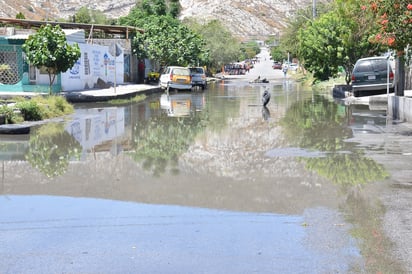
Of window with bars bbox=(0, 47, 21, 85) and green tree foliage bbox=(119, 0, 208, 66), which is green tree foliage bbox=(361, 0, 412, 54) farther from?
green tree foliage bbox=(119, 0, 208, 66)

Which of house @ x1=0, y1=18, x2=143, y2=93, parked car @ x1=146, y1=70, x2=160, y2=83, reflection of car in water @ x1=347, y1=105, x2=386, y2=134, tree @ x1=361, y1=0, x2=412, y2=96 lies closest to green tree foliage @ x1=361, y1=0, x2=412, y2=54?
tree @ x1=361, y1=0, x2=412, y2=96

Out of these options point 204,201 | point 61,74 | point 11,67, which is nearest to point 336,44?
point 61,74

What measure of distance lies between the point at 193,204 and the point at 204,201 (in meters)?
0.24

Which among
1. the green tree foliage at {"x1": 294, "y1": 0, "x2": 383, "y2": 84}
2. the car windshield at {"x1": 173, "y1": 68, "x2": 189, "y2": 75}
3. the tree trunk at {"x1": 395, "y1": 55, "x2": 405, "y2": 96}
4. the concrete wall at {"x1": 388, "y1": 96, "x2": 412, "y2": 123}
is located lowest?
the concrete wall at {"x1": 388, "y1": 96, "x2": 412, "y2": 123}

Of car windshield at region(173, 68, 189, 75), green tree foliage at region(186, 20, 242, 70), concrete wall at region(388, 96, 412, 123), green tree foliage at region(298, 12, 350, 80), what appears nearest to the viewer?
concrete wall at region(388, 96, 412, 123)

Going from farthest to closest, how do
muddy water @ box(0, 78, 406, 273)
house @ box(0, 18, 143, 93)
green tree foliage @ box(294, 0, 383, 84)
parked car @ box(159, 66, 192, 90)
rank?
parked car @ box(159, 66, 192, 90)
green tree foliage @ box(294, 0, 383, 84)
house @ box(0, 18, 143, 93)
muddy water @ box(0, 78, 406, 273)

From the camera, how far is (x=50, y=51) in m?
31.5

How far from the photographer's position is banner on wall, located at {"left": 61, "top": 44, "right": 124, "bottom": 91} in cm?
3947

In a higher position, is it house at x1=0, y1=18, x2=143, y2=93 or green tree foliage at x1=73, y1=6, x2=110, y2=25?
green tree foliage at x1=73, y1=6, x2=110, y2=25

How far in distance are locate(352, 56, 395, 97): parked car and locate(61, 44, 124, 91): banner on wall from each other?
1392 cm

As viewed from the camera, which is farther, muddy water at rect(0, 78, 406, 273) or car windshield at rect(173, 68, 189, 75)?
car windshield at rect(173, 68, 189, 75)

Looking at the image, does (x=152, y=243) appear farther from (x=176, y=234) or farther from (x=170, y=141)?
(x=170, y=141)

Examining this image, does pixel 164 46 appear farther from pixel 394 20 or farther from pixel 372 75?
pixel 394 20

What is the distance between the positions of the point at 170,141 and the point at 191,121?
584cm
